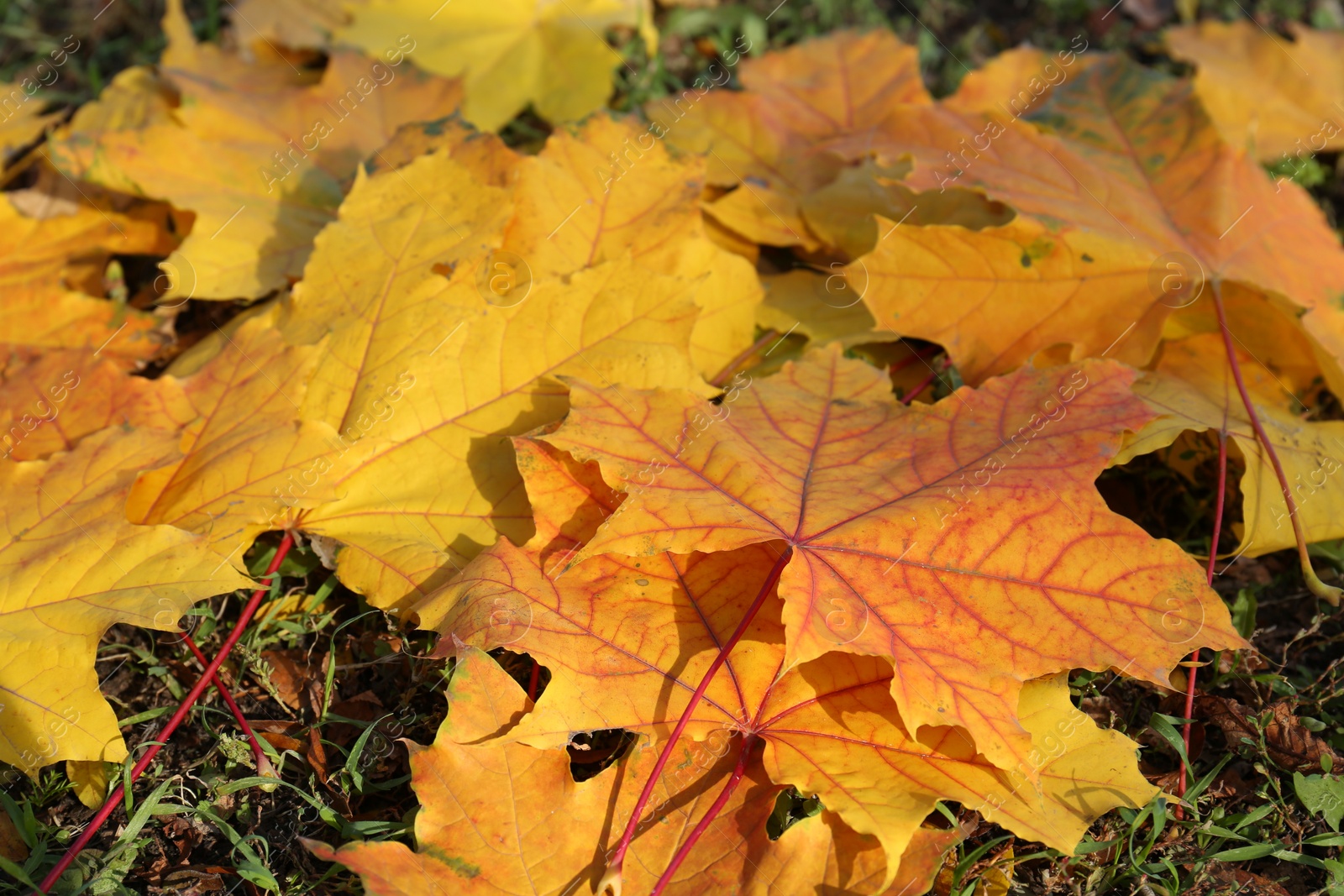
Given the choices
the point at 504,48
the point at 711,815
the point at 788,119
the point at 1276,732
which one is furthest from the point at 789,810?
the point at 504,48

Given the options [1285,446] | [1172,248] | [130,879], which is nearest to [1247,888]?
[1285,446]

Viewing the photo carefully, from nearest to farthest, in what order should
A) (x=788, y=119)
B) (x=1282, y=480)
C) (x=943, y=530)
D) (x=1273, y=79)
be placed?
(x=943, y=530) → (x=1282, y=480) → (x=788, y=119) → (x=1273, y=79)

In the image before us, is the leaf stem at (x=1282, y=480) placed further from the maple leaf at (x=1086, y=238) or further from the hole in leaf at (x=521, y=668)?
the hole in leaf at (x=521, y=668)

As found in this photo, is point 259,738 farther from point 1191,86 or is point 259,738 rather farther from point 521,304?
point 1191,86

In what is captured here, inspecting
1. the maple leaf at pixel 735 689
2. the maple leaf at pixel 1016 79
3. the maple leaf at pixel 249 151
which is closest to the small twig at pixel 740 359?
the maple leaf at pixel 735 689

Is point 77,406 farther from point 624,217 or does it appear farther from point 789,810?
point 789,810

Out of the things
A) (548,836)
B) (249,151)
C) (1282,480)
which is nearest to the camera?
(548,836)
